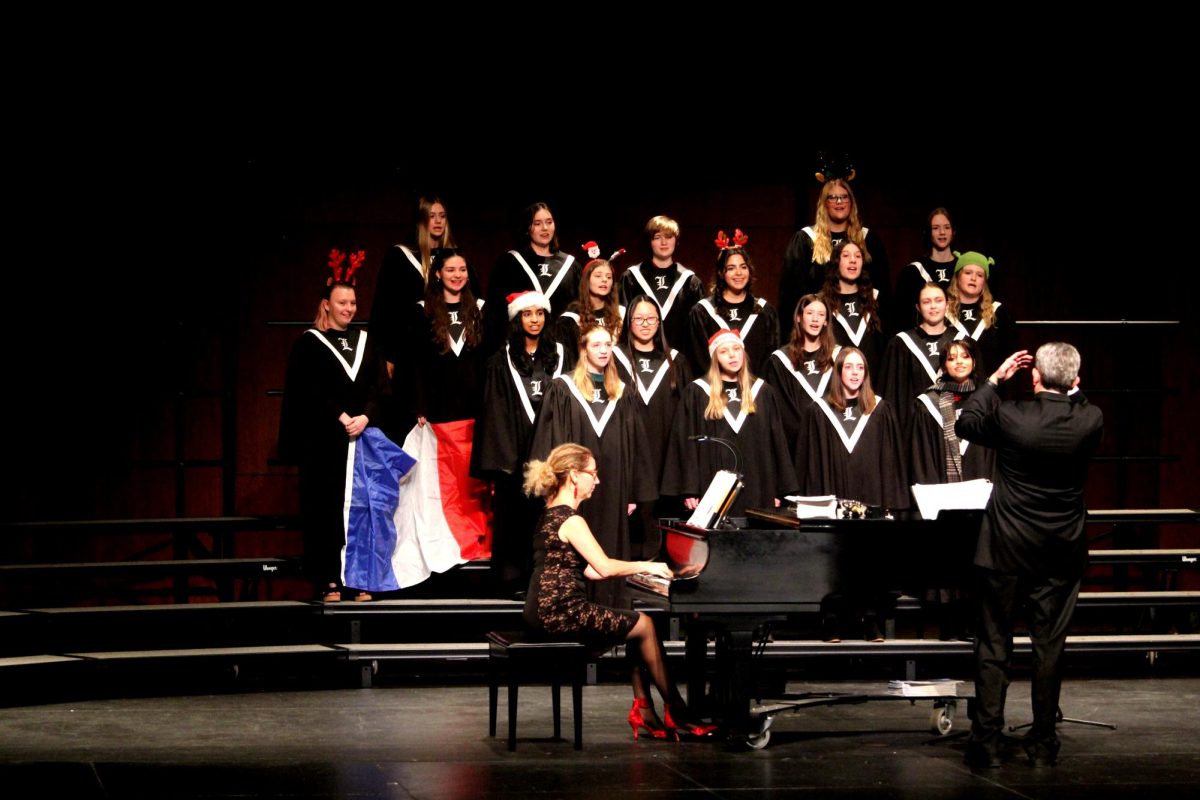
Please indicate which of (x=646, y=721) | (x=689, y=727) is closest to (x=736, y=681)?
(x=689, y=727)

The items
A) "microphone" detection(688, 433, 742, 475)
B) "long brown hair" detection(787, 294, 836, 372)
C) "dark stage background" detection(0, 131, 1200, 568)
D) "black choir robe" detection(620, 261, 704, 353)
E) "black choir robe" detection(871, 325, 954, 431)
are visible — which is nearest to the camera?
"microphone" detection(688, 433, 742, 475)

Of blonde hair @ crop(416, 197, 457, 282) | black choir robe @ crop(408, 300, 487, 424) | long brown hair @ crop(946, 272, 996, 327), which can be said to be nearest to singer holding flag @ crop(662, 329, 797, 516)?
black choir robe @ crop(408, 300, 487, 424)

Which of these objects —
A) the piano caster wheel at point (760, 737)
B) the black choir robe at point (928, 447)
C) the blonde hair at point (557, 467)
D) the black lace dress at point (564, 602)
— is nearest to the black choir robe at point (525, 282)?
the black choir robe at point (928, 447)

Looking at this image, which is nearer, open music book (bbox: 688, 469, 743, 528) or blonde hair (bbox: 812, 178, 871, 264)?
open music book (bbox: 688, 469, 743, 528)

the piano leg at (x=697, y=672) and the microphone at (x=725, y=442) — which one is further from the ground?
the microphone at (x=725, y=442)

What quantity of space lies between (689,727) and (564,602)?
703mm

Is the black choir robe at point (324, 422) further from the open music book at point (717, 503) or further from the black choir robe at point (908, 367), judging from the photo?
the black choir robe at point (908, 367)

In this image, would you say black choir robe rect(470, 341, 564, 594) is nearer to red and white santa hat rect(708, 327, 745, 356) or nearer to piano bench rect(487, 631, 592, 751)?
red and white santa hat rect(708, 327, 745, 356)

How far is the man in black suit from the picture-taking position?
5715 millimetres

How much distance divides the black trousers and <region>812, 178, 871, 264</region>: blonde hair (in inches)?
125

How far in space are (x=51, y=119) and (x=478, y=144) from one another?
7.92ft

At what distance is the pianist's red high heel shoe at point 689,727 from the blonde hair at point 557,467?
977 mm

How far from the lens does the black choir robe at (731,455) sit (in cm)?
791

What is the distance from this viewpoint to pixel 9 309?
356 inches
